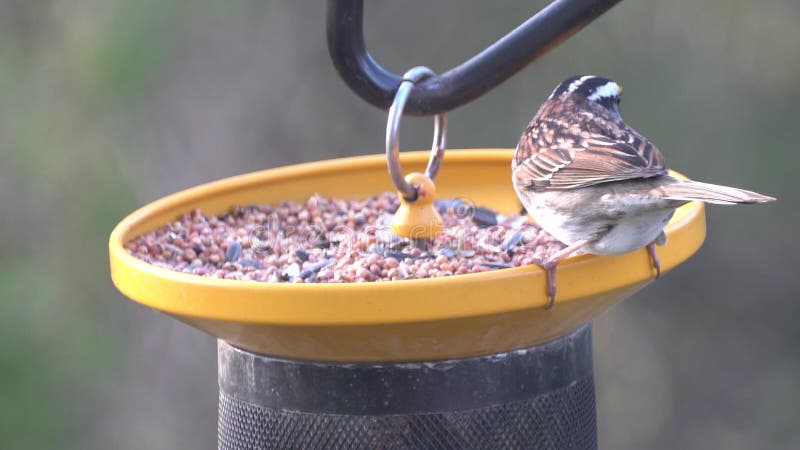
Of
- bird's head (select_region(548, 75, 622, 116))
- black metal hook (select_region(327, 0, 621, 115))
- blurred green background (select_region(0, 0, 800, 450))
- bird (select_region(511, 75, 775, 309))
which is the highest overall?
black metal hook (select_region(327, 0, 621, 115))

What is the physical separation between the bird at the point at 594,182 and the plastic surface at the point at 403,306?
0.06m

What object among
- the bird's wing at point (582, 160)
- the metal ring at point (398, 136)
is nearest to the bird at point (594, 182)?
the bird's wing at point (582, 160)

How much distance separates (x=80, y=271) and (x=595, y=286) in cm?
307

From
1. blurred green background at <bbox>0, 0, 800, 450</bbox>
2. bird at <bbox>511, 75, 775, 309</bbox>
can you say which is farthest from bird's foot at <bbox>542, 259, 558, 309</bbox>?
blurred green background at <bbox>0, 0, 800, 450</bbox>

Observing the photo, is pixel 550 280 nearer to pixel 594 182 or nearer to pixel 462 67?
pixel 594 182

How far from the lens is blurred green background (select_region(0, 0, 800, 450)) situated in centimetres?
484

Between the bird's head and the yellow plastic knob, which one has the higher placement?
the bird's head

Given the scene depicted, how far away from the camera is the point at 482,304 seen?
2229mm

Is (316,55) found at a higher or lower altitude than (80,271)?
higher

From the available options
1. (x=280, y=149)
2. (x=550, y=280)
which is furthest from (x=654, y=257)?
(x=280, y=149)

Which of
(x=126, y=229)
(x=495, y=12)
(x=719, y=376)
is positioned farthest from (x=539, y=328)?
(x=719, y=376)

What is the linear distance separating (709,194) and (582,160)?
0.49 m

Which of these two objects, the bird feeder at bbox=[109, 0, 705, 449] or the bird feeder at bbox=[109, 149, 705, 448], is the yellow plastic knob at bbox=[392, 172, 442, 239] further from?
the bird feeder at bbox=[109, 149, 705, 448]

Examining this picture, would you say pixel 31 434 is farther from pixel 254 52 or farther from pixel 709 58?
pixel 709 58
